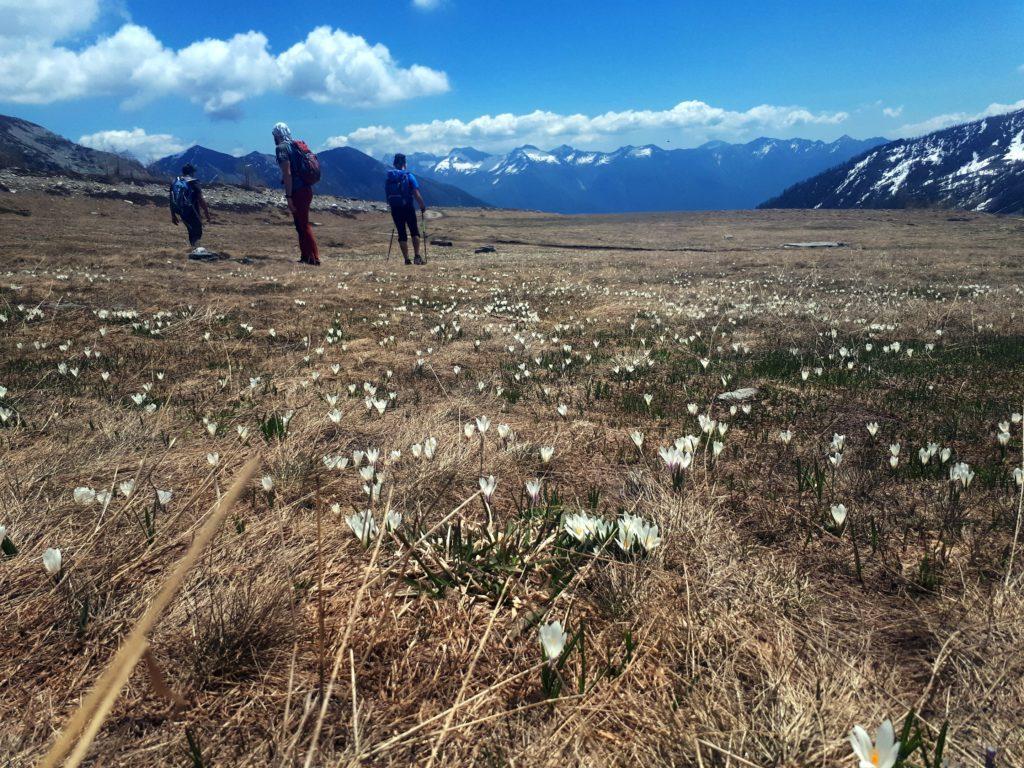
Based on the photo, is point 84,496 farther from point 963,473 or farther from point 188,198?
point 188,198

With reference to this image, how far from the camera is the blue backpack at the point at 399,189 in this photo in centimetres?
1927

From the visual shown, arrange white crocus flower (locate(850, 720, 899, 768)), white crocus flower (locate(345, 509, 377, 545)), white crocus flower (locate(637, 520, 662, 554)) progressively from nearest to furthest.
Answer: white crocus flower (locate(850, 720, 899, 768)) → white crocus flower (locate(637, 520, 662, 554)) → white crocus flower (locate(345, 509, 377, 545))

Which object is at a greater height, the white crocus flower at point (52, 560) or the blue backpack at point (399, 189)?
the blue backpack at point (399, 189)

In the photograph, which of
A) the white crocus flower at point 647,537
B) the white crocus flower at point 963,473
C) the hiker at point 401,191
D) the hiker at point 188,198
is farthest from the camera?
the hiker at point 188,198

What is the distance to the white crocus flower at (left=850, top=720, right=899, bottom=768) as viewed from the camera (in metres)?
1.38

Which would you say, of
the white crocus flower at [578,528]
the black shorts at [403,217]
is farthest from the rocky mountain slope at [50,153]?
the white crocus flower at [578,528]

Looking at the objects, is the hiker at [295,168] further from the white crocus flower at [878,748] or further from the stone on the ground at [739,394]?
the white crocus flower at [878,748]

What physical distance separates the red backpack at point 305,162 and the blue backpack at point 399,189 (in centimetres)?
270

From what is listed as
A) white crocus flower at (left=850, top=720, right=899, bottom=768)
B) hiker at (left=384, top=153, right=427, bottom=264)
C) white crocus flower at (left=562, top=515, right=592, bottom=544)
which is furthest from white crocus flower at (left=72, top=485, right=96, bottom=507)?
hiker at (left=384, top=153, right=427, bottom=264)

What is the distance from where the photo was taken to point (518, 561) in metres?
2.52

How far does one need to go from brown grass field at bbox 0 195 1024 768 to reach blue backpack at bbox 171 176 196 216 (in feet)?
50.7

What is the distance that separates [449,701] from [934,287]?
722 inches

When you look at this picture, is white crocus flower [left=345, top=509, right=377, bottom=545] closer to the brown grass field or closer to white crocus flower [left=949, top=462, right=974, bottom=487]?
the brown grass field

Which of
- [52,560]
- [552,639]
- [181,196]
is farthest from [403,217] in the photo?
[552,639]
